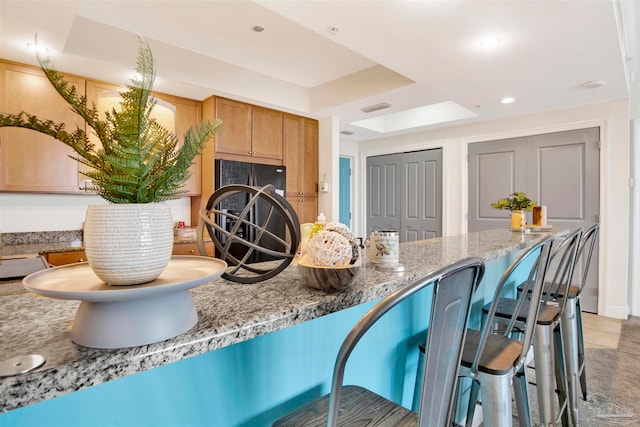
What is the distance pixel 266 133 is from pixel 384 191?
→ 2.31 meters

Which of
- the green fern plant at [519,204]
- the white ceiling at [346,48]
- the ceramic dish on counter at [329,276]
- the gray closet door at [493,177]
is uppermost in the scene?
the white ceiling at [346,48]

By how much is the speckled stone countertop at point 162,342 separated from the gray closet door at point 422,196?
4.04 metres

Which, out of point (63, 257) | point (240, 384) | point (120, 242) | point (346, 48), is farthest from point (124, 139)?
point (346, 48)

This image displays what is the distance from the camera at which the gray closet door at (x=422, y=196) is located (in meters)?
4.71

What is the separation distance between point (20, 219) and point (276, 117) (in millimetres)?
2496

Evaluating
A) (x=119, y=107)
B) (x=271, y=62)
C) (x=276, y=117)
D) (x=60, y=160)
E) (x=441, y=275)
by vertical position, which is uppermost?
(x=271, y=62)

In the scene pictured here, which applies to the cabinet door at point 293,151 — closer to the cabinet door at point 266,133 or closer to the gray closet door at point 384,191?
the cabinet door at point 266,133

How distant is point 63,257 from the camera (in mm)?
2545

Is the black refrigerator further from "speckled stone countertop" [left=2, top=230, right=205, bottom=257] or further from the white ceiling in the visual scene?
the white ceiling

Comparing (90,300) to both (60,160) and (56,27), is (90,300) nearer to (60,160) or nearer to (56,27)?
(56,27)

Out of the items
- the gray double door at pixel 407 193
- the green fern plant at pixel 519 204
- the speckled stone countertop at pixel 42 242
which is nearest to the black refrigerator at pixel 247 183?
the speckled stone countertop at pixel 42 242

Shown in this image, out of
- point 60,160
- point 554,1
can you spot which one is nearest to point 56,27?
point 60,160

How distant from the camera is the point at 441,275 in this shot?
0.53 meters

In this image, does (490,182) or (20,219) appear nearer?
(20,219)
